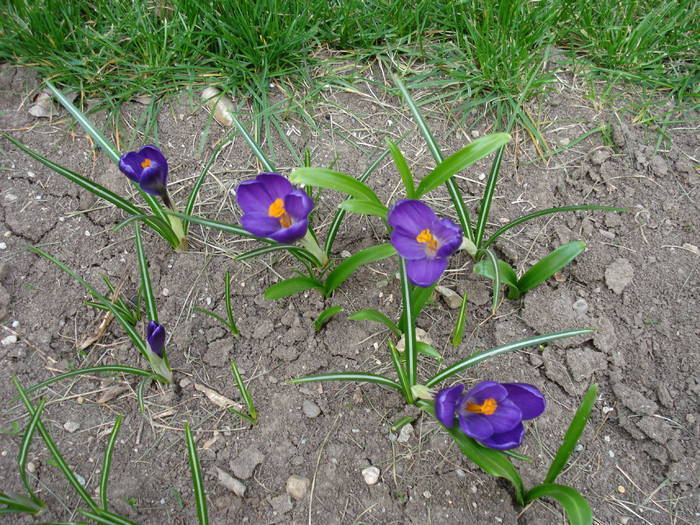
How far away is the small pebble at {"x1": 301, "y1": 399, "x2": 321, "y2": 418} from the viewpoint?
1759 millimetres

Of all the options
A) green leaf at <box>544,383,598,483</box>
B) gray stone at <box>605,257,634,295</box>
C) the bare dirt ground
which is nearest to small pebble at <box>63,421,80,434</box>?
the bare dirt ground

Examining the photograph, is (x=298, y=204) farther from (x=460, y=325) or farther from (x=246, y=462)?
(x=246, y=462)

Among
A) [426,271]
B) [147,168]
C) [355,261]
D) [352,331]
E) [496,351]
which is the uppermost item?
[147,168]

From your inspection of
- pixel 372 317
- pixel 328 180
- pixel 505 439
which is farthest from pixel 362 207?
pixel 505 439

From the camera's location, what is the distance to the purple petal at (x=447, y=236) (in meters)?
1.48

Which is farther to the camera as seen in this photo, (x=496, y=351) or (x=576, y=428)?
(x=496, y=351)

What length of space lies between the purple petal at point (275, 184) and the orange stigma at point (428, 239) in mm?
401

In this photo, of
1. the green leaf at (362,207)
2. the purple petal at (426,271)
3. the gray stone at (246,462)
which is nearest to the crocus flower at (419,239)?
the purple petal at (426,271)

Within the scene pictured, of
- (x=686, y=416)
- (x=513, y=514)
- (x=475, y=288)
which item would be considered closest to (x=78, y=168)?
(x=475, y=288)

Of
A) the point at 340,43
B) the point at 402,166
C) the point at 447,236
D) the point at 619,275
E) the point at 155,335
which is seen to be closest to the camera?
the point at 447,236

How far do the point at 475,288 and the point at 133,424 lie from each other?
1.14 metres

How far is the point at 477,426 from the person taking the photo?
1429 mm

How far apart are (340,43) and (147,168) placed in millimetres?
1104

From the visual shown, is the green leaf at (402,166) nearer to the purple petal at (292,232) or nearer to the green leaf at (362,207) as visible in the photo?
the green leaf at (362,207)
